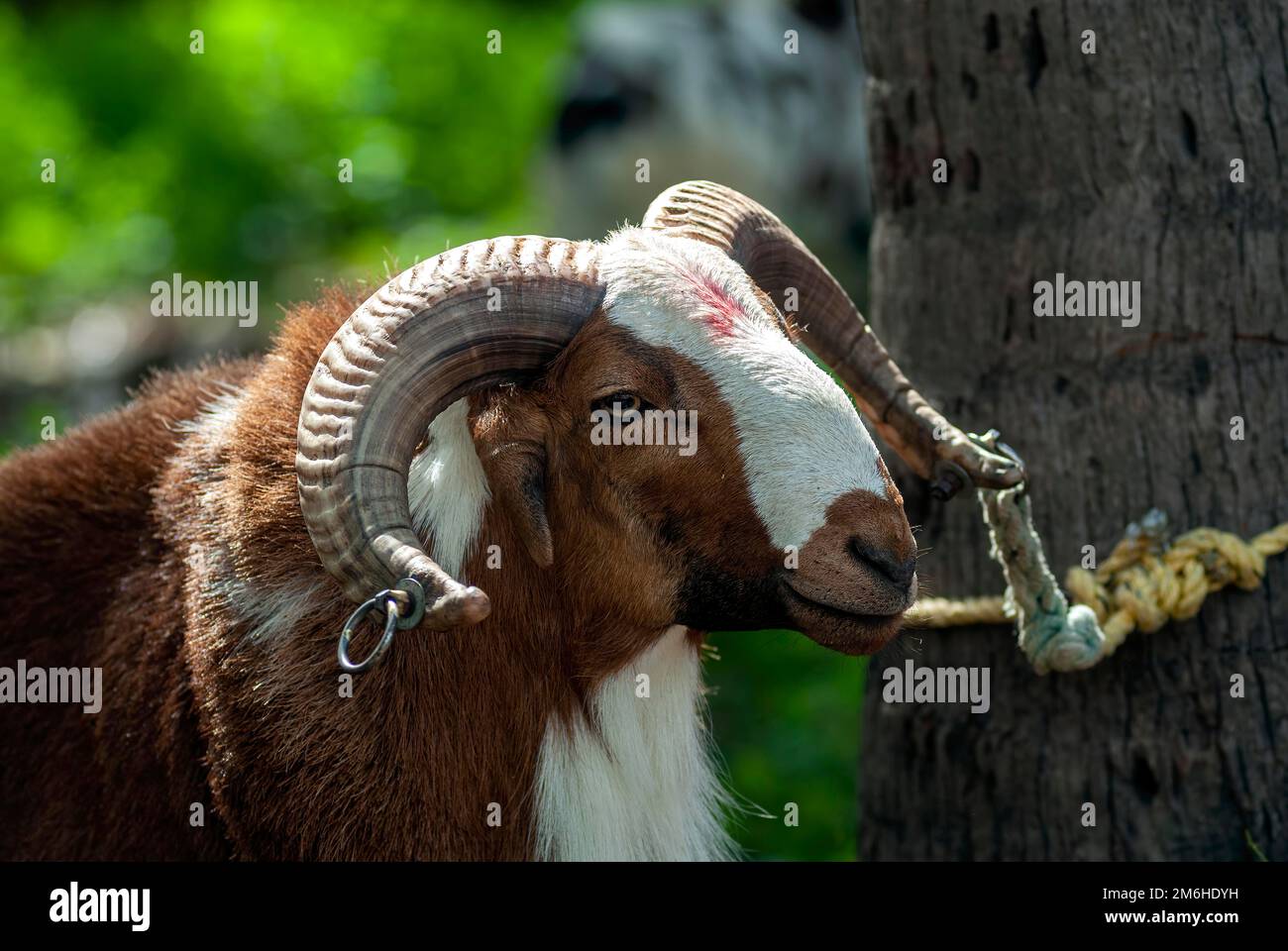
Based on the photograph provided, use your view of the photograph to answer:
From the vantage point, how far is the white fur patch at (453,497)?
4.07 m

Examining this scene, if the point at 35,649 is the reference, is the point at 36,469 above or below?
above

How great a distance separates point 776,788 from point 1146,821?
247 centimetres

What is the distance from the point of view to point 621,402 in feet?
12.9

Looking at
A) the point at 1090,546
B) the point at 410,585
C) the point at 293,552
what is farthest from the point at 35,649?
the point at 1090,546

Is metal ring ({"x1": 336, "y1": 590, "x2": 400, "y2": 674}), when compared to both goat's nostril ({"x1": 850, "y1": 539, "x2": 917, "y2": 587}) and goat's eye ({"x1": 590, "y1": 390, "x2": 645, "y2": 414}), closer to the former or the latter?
goat's eye ({"x1": 590, "y1": 390, "x2": 645, "y2": 414})

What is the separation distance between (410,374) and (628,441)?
0.57 m

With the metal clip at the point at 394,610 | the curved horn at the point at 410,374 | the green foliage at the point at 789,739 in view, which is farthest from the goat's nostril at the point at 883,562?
the green foliage at the point at 789,739

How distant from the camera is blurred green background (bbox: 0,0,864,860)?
1245 cm

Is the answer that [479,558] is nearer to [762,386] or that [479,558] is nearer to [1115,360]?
[762,386]

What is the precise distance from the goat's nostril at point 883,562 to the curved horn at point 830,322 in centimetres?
71

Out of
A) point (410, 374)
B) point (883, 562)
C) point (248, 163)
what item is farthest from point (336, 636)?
point (248, 163)

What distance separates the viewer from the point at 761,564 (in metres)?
3.87

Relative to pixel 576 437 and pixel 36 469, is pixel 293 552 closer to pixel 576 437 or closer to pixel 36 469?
pixel 576 437

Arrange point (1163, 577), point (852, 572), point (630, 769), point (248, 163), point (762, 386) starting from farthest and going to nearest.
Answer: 1. point (248, 163)
2. point (1163, 577)
3. point (630, 769)
4. point (762, 386)
5. point (852, 572)
